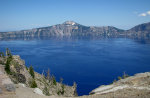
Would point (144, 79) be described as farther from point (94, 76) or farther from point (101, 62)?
point (101, 62)

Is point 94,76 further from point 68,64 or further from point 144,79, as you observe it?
point 144,79

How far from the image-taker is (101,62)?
126312mm

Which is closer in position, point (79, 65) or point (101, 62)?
point (79, 65)

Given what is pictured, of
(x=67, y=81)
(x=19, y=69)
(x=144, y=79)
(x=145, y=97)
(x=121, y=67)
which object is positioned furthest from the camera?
(x=121, y=67)

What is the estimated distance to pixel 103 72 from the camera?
334 ft

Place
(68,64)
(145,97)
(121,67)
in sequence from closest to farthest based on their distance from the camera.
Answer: (145,97) → (121,67) → (68,64)

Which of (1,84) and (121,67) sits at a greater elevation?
(1,84)

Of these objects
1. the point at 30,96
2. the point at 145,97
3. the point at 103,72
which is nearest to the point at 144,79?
the point at 145,97

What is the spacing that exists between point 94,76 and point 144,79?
71.8 m

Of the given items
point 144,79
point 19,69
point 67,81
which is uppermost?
point 144,79

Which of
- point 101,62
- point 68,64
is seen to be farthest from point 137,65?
point 68,64

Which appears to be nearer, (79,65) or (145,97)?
(145,97)

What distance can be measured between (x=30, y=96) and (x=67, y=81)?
7009cm

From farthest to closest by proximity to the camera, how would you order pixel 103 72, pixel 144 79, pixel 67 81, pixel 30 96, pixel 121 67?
pixel 121 67 → pixel 103 72 → pixel 67 81 → pixel 144 79 → pixel 30 96
